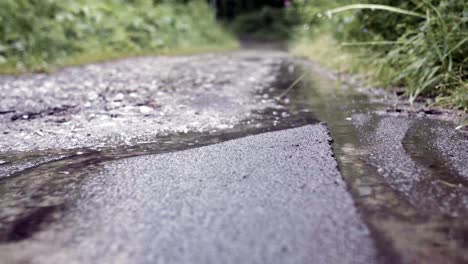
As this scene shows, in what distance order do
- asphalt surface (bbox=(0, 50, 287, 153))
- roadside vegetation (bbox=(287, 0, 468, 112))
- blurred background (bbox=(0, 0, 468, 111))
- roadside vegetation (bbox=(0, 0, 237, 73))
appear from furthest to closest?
roadside vegetation (bbox=(0, 0, 237, 73)), blurred background (bbox=(0, 0, 468, 111)), roadside vegetation (bbox=(287, 0, 468, 112)), asphalt surface (bbox=(0, 50, 287, 153))

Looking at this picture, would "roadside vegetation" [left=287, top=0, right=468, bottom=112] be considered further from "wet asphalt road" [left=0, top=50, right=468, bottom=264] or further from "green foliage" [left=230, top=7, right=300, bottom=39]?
"green foliage" [left=230, top=7, right=300, bottom=39]

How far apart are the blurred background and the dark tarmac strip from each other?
51.8 inches

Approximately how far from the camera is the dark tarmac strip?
3.29ft

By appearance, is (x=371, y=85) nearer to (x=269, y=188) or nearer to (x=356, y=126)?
(x=356, y=126)

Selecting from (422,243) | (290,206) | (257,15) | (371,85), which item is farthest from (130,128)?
(257,15)

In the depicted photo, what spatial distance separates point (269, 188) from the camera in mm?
1354

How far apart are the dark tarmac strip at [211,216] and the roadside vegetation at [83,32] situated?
166 inches

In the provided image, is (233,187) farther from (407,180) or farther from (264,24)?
(264,24)

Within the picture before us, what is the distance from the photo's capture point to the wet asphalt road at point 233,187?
1.03 metres

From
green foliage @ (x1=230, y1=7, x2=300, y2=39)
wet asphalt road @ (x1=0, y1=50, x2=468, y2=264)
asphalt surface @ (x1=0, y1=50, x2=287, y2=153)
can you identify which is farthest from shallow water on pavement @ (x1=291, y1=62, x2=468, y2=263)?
green foliage @ (x1=230, y1=7, x2=300, y2=39)

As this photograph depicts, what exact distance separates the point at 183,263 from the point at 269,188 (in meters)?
0.47

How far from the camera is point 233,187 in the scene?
138cm

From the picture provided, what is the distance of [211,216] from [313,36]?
→ 8273 millimetres

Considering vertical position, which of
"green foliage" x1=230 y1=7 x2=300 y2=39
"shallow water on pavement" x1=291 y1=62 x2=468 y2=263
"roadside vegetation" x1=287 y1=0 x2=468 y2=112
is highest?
"roadside vegetation" x1=287 y1=0 x2=468 y2=112
